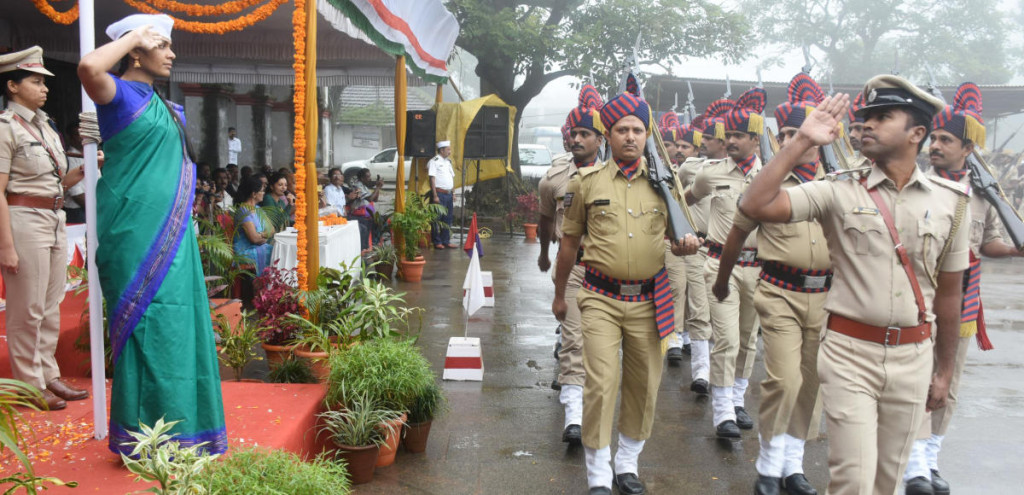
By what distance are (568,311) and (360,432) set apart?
5.68ft

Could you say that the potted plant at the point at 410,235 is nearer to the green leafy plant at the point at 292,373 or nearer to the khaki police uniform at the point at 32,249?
the green leafy plant at the point at 292,373

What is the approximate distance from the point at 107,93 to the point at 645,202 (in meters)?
2.50

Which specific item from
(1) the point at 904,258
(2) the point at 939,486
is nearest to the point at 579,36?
(2) the point at 939,486

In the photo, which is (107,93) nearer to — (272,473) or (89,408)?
(272,473)

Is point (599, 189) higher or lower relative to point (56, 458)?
higher

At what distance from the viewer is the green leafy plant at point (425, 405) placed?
4.47 m

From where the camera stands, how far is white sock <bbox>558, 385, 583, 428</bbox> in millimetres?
4879

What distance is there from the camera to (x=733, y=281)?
5254mm

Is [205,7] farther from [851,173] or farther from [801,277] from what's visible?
[851,173]

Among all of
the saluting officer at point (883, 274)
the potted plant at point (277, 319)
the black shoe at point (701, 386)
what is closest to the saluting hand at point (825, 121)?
the saluting officer at point (883, 274)

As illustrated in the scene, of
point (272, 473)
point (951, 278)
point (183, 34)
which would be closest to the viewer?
point (272, 473)

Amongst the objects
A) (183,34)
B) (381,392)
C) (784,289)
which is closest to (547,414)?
(381,392)

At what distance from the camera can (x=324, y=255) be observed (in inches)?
296

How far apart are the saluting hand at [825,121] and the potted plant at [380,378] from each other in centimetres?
251
